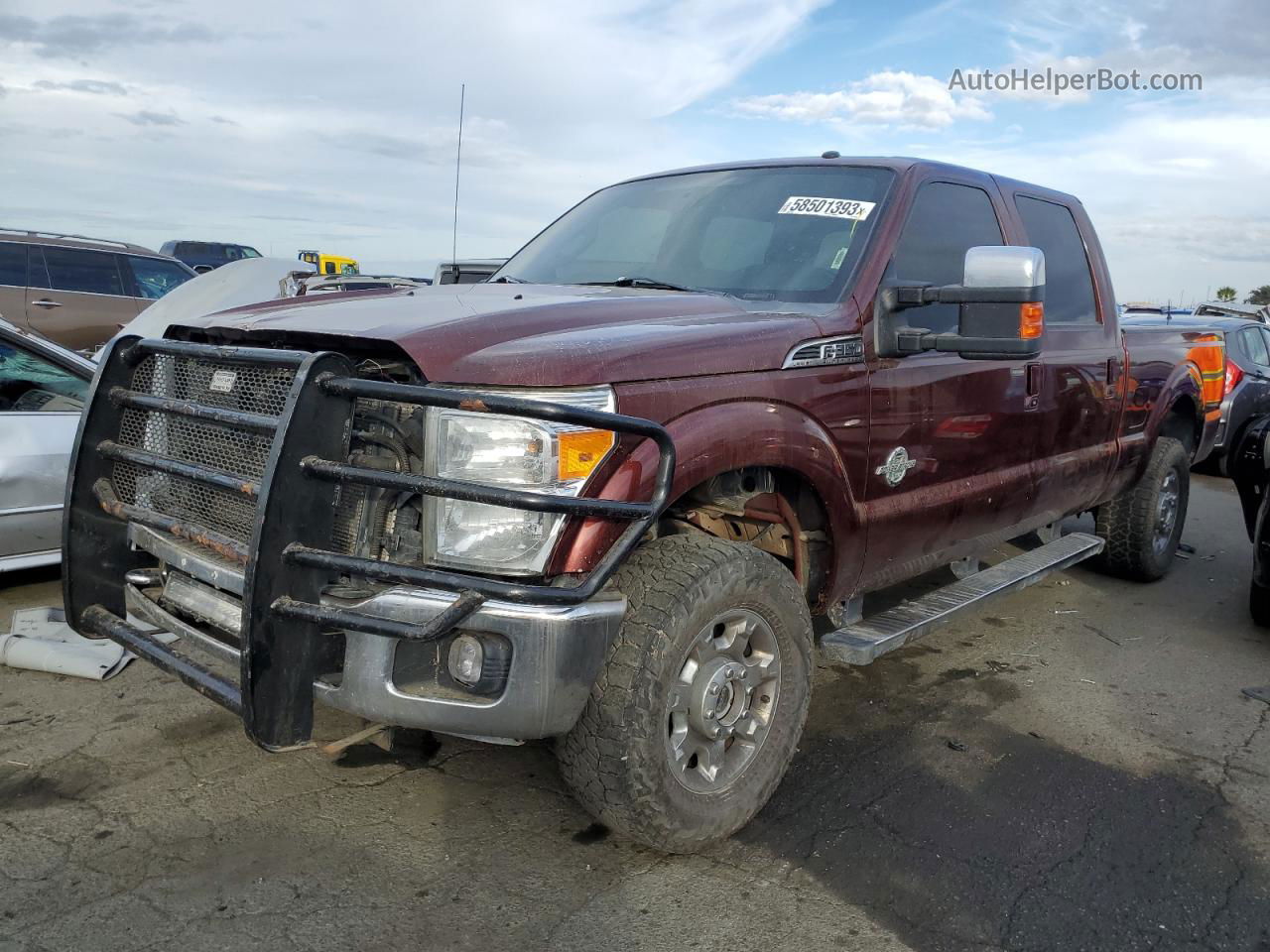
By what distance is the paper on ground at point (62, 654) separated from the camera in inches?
162

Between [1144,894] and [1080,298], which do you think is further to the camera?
[1080,298]

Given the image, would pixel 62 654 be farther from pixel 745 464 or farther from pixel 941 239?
pixel 941 239

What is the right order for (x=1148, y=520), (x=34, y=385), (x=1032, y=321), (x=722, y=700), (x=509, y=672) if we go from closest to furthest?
(x=509, y=672)
(x=722, y=700)
(x=1032, y=321)
(x=34, y=385)
(x=1148, y=520)

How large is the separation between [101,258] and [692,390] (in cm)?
1092

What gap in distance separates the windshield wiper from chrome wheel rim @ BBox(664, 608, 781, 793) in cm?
122

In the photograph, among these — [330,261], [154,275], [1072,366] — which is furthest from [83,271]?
[330,261]

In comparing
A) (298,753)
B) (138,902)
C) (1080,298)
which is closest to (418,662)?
(138,902)

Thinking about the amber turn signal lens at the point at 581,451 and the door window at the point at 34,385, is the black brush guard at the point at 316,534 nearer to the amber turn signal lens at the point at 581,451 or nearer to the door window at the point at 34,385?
the amber turn signal lens at the point at 581,451

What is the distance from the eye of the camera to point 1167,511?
6246 millimetres

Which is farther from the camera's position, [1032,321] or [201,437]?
[1032,321]

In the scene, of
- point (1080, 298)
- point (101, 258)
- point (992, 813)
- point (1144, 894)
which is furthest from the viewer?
point (101, 258)

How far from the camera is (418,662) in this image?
2.59 meters

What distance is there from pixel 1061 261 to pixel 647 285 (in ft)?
7.62

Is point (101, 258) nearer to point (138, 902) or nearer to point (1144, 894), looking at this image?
point (138, 902)
